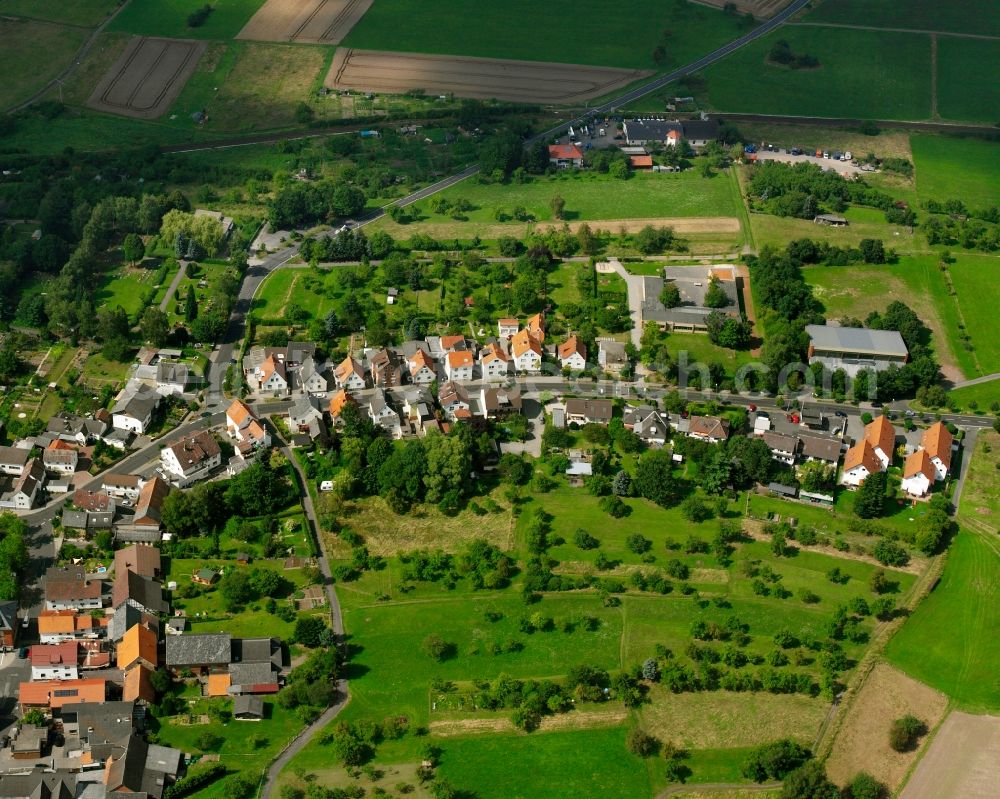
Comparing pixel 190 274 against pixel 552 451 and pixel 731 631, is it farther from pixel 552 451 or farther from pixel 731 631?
pixel 731 631

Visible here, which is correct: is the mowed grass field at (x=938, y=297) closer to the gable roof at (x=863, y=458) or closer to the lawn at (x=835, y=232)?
the lawn at (x=835, y=232)

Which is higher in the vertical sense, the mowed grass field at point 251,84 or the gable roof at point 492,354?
the mowed grass field at point 251,84

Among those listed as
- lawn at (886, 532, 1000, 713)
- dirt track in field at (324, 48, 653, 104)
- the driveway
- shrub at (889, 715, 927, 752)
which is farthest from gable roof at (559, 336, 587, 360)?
dirt track in field at (324, 48, 653, 104)

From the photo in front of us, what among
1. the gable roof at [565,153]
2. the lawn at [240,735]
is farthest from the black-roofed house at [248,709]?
the gable roof at [565,153]

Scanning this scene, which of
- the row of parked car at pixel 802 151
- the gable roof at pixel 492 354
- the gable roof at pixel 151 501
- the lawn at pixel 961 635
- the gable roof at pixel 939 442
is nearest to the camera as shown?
the lawn at pixel 961 635

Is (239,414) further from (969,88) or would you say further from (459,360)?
(969,88)

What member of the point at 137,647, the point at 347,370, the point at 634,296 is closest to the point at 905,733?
the point at 137,647
